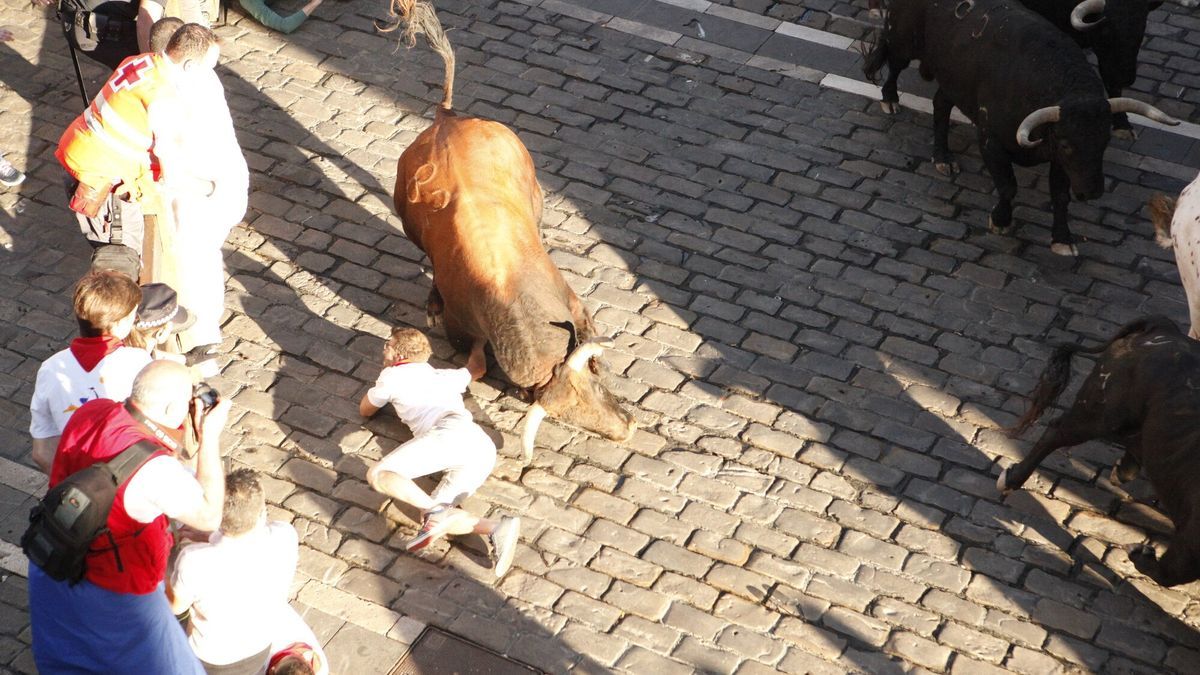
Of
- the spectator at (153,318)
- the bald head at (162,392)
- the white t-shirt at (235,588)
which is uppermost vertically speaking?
the bald head at (162,392)

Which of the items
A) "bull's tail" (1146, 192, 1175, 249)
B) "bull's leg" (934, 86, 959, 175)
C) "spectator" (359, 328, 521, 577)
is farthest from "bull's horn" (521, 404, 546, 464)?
"bull's leg" (934, 86, 959, 175)

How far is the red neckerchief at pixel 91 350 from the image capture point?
19.4ft

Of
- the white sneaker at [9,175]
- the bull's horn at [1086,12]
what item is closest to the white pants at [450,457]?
the white sneaker at [9,175]

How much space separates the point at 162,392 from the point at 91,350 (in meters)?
0.83

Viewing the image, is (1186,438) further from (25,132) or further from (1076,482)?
(25,132)

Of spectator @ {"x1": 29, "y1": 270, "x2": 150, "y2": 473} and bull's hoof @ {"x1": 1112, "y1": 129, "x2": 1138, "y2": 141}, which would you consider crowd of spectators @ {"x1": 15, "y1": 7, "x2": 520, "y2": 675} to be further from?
bull's hoof @ {"x1": 1112, "y1": 129, "x2": 1138, "y2": 141}

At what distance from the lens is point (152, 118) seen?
7375 mm

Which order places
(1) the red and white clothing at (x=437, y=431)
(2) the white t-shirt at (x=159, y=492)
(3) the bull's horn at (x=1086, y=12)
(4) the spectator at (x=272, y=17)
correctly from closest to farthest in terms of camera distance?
1. (2) the white t-shirt at (x=159, y=492)
2. (1) the red and white clothing at (x=437, y=431)
3. (3) the bull's horn at (x=1086, y=12)
4. (4) the spectator at (x=272, y=17)

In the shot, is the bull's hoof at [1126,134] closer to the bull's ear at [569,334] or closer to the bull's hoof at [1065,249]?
the bull's hoof at [1065,249]

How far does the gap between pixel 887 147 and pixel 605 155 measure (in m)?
2.30

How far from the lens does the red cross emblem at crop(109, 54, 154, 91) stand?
7398 millimetres

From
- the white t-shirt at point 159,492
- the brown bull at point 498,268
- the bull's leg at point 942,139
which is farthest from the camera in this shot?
the bull's leg at point 942,139

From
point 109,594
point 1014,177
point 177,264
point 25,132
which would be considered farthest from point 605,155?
point 109,594

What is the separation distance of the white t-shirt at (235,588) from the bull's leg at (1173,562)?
4538 mm
